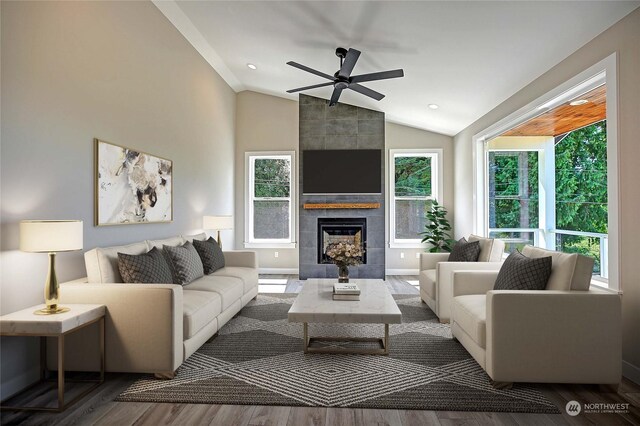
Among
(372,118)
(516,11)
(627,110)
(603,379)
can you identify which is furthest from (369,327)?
(372,118)

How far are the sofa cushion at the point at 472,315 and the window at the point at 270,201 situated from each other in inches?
165

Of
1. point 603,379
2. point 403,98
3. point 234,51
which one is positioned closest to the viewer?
point 603,379

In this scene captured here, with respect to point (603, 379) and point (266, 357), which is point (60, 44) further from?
point (603, 379)

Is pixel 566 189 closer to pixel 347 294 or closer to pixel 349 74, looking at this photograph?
pixel 349 74

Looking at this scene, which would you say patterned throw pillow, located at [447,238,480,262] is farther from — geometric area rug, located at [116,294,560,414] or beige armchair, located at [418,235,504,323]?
geometric area rug, located at [116,294,560,414]

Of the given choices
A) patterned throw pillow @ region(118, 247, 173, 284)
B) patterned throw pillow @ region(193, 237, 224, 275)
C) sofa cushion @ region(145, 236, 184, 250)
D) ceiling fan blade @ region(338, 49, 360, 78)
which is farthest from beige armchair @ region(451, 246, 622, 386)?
sofa cushion @ region(145, 236, 184, 250)

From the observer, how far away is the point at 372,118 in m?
6.59

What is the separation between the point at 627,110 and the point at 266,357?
3.23 meters

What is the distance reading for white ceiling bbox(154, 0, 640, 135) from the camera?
9.84ft

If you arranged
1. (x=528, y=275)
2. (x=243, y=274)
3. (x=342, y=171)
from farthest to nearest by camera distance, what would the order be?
(x=342, y=171) → (x=243, y=274) → (x=528, y=275)

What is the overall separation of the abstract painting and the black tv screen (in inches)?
105

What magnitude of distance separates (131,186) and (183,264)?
0.95 m

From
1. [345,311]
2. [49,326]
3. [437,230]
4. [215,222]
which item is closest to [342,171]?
[437,230]

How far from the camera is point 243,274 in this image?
14.1ft
